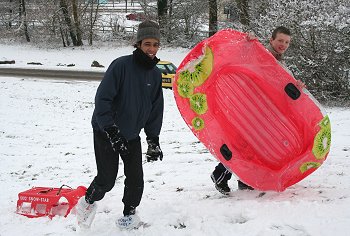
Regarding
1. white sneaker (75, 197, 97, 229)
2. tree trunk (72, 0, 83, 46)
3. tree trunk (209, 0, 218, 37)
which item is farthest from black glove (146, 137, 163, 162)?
tree trunk (72, 0, 83, 46)

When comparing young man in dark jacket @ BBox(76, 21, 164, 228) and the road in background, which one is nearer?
young man in dark jacket @ BBox(76, 21, 164, 228)

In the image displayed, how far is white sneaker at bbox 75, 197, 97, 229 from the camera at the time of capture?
12.3 feet

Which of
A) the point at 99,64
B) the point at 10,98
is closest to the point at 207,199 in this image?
the point at 10,98

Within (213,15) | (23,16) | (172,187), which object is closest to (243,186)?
(172,187)

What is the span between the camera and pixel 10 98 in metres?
14.1

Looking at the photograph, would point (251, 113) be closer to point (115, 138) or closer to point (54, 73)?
point (115, 138)

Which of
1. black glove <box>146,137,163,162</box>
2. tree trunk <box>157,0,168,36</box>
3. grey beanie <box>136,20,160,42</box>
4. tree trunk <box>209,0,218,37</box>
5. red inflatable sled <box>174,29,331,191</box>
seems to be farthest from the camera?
tree trunk <box>157,0,168,36</box>

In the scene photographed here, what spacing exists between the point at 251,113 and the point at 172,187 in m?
1.39

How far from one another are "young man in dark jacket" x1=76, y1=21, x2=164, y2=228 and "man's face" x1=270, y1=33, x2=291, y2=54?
1.55 metres

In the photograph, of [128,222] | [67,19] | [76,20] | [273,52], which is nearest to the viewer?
[128,222]

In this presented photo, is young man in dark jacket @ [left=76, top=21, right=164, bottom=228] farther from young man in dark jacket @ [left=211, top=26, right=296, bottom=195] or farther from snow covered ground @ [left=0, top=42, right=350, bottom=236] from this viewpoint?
young man in dark jacket @ [left=211, top=26, right=296, bottom=195]

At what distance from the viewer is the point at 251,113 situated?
5.07 m

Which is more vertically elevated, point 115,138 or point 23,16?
point 23,16

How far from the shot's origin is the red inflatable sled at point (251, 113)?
4098 millimetres
